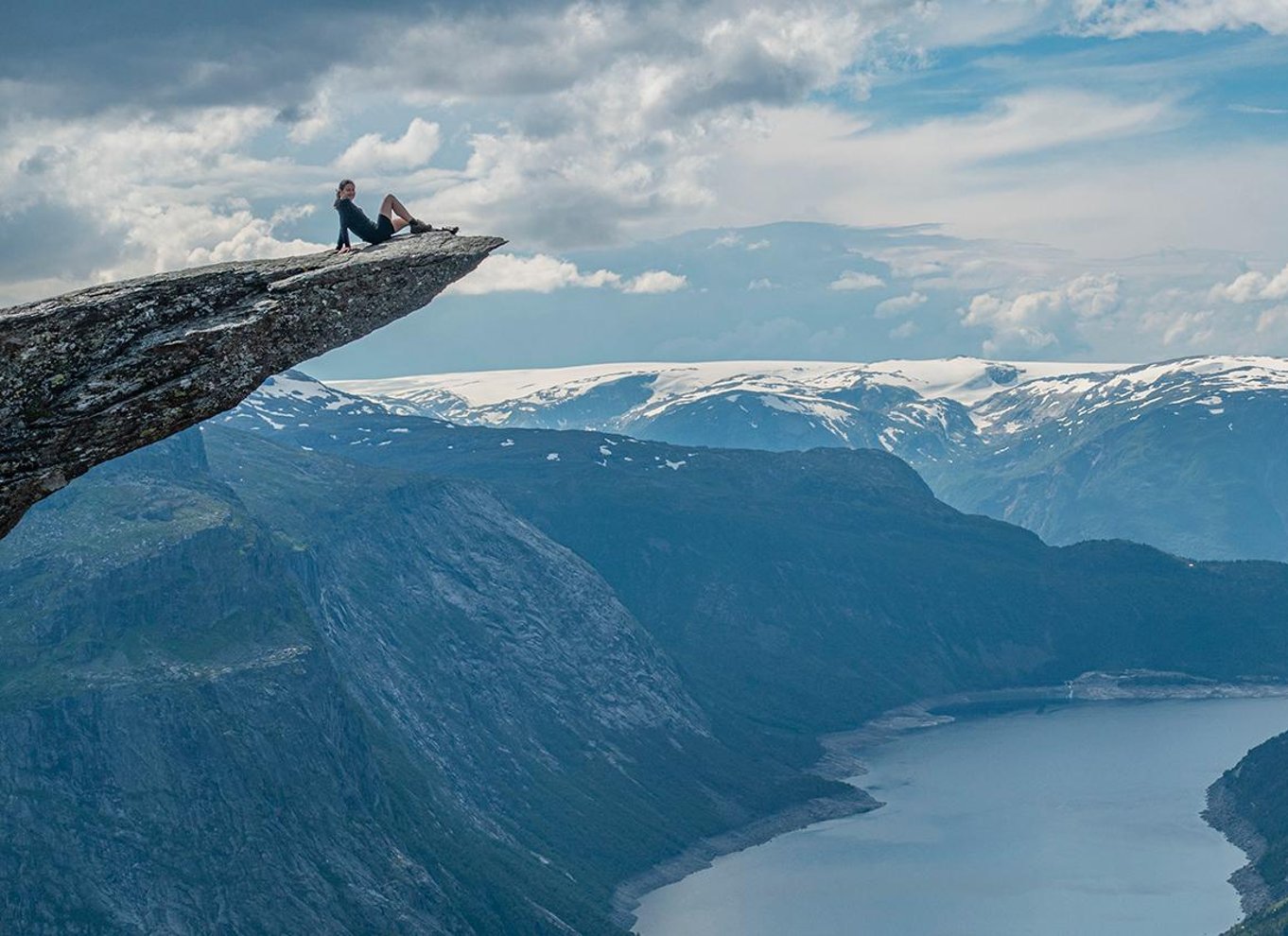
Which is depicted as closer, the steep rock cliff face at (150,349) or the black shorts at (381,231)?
the steep rock cliff face at (150,349)

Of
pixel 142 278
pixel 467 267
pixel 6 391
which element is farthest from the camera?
pixel 467 267

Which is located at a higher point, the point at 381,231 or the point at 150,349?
the point at 381,231

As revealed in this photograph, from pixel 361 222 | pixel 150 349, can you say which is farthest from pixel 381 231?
pixel 150 349

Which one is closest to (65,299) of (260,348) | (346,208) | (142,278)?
(142,278)

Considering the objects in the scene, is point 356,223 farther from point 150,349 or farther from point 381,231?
point 150,349

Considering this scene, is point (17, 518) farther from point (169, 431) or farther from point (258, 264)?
point (258, 264)

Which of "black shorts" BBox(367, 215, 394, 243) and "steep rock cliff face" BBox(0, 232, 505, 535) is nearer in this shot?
"steep rock cliff face" BBox(0, 232, 505, 535)

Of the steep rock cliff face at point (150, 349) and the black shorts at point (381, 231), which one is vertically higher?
the black shorts at point (381, 231)

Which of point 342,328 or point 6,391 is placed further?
point 342,328
